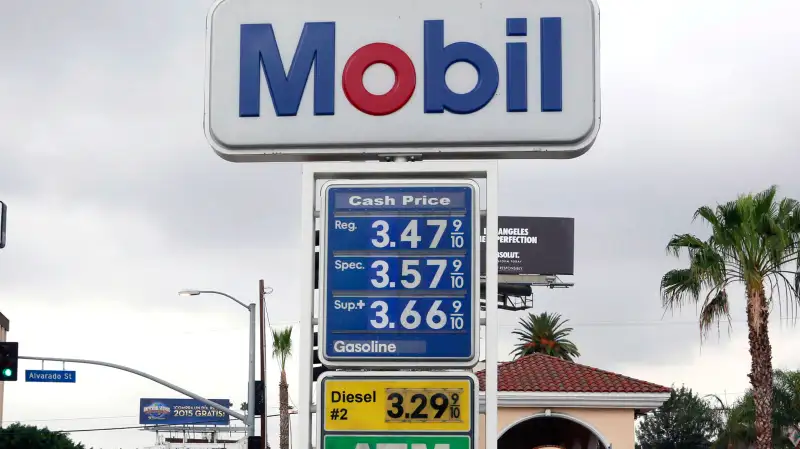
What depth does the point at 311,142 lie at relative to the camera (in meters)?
9.21

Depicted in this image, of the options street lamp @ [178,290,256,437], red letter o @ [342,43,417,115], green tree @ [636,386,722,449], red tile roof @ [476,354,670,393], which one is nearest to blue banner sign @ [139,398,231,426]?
green tree @ [636,386,722,449]

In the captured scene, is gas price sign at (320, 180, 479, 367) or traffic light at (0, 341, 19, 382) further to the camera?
traffic light at (0, 341, 19, 382)

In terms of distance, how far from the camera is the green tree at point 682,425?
331 feet

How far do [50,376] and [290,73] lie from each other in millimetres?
31651

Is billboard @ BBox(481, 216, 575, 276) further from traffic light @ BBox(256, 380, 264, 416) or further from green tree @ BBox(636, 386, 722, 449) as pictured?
green tree @ BBox(636, 386, 722, 449)

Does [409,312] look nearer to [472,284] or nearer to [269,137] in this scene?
[472,284]

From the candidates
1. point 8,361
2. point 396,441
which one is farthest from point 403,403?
point 8,361

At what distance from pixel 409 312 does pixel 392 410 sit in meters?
0.71

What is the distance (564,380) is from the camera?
28.6 m

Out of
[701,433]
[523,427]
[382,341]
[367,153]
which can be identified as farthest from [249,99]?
[701,433]

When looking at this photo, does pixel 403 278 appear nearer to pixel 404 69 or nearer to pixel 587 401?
pixel 404 69

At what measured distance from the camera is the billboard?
214 ft

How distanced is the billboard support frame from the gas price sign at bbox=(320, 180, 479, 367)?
0.15 meters

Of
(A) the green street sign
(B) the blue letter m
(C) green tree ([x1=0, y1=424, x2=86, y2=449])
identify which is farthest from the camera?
(C) green tree ([x1=0, y1=424, x2=86, y2=449])
